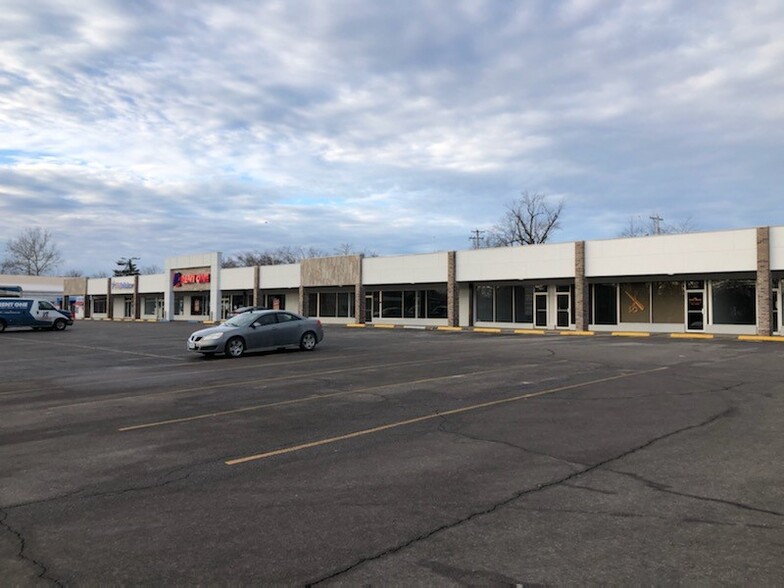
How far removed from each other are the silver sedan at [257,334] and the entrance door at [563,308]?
1799cm

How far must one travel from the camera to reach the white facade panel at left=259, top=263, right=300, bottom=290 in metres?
48.5

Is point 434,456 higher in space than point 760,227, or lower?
lower

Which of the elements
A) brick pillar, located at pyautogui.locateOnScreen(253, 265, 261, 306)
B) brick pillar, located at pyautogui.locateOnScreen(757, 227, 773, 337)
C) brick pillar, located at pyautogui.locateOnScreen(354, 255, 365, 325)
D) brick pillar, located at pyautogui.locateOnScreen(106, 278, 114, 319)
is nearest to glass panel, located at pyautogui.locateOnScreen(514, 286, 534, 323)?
brick pillar, located at pyautogui.locateOnScreen(354, 255, 365, 325)

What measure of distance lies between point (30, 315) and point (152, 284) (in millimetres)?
29280

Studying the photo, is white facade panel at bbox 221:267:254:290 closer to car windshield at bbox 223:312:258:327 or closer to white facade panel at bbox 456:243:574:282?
white facade panel at bbox 456:243:574:282

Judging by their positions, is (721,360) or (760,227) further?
(760,227)

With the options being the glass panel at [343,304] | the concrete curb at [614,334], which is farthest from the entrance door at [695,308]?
the glass panel at [343,304]

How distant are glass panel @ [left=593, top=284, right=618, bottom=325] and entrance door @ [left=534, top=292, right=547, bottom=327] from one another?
308 cm

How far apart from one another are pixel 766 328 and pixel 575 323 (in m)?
9.20

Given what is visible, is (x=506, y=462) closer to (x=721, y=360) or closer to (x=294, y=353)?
(x=721, y=360)

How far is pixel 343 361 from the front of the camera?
1672 cm

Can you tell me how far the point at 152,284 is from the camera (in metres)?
66.1

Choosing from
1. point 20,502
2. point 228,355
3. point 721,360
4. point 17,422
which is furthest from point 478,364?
point 20,502

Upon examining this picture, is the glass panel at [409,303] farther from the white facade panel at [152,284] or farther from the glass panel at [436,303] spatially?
the white facade panel at [152,284]
